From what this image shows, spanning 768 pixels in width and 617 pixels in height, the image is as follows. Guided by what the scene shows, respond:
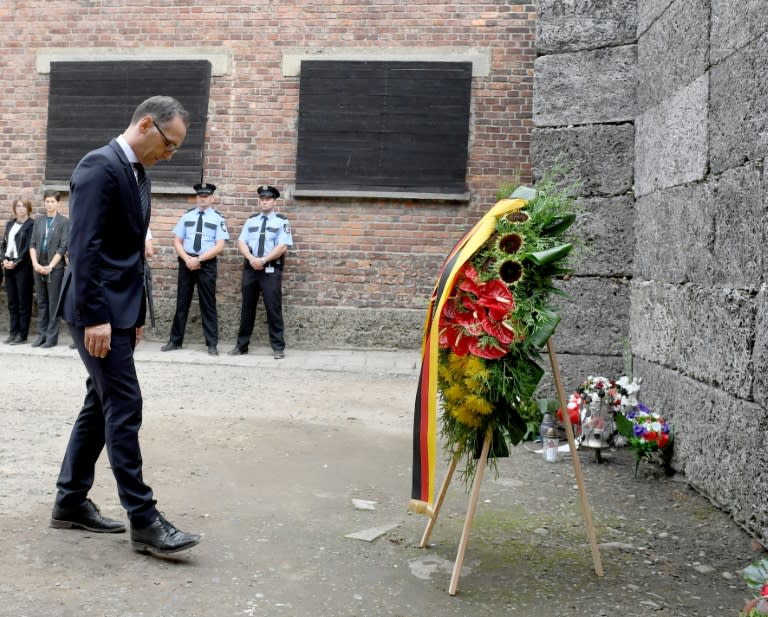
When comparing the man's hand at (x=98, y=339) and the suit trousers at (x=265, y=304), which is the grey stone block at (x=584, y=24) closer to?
the man's hand at (x=98, y=339)

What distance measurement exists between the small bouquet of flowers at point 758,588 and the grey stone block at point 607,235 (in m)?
3.51

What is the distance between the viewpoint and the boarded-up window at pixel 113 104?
11.6m

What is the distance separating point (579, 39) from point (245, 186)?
19.4 feet

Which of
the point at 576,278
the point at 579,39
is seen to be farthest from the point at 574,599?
the point at 579,39

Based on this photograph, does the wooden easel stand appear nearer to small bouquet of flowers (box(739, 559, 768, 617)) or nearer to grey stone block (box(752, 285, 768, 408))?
small bouquet of flowers (box(739, 559, 768, 617))

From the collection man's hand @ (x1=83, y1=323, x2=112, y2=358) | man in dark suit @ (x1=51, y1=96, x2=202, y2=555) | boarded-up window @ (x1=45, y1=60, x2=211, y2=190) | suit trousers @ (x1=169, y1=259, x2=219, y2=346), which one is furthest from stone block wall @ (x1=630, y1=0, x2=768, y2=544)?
boarded-up window @ (x1=45, y1=60, x2=211, y2=190)

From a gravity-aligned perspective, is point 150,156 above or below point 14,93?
below

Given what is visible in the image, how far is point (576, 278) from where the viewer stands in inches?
266

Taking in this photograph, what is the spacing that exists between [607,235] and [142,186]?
3812mm

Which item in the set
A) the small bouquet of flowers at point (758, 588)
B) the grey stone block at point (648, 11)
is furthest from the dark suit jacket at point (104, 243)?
the grey stone block at point (648, 11)

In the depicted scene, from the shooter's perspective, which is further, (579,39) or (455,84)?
(455,84)

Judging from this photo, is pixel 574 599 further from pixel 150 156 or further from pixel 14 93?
pixel 14 93

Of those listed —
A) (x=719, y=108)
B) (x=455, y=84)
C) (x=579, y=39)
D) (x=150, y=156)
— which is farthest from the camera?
(x=455, y=84)

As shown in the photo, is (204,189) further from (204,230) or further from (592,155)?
(592,155)
